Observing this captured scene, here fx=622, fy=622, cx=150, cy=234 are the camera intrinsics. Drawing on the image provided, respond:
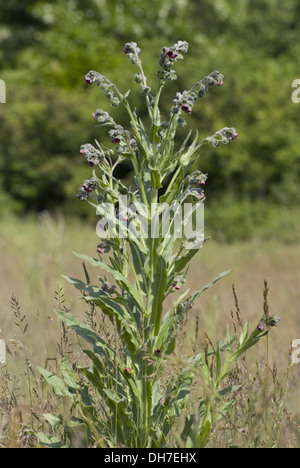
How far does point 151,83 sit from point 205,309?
32.2ft

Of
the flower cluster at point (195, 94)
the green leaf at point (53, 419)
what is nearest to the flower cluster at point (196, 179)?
the flower cluster at point (195, 94)

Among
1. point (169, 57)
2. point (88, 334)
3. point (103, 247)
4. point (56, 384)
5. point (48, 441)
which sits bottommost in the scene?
point (48, 441)

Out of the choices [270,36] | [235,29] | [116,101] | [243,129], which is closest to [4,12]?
[235,29]

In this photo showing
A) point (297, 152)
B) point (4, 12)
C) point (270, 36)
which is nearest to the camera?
point (297, 152)

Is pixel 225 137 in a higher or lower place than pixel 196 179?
higher

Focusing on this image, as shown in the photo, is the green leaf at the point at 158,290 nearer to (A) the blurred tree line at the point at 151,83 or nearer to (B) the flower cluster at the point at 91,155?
(B) the flower cluster at the point at 91,155

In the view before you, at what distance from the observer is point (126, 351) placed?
269 centimetres

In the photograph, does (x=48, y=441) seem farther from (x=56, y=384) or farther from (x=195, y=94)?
(x=195, y=94)

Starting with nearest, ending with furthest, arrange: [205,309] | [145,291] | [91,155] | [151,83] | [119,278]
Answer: [119,278], [91,155], [145,291], [205,309], [151,83]

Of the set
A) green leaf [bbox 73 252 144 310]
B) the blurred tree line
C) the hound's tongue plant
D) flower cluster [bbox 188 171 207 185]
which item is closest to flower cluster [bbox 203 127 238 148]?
the hound's tongue plant

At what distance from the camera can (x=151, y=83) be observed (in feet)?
51.8

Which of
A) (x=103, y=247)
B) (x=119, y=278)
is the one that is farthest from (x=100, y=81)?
(x=119, y=278)
